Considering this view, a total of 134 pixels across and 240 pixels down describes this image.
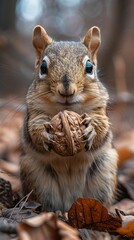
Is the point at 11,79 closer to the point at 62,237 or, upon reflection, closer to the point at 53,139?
the point at 53,139

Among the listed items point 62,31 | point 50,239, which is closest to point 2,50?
point 50,239

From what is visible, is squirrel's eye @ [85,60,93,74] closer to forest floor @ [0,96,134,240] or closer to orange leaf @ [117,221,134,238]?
forest floor @ [0,96,134,240]

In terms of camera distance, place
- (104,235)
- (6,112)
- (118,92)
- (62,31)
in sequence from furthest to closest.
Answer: (62,31) → (118,92) → (6,112) → (104,235)

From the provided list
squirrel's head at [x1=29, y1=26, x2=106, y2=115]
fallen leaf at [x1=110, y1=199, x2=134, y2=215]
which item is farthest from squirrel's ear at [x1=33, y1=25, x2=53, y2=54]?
fallen leaf at [x1=110, y1=199, x2=134, y2=215]

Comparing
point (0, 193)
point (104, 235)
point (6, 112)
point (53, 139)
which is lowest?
point (104, 235)

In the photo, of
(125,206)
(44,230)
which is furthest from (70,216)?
(125,206)

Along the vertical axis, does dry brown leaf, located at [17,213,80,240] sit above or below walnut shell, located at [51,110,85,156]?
below

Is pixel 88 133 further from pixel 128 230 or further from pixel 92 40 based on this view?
pixel 92 40

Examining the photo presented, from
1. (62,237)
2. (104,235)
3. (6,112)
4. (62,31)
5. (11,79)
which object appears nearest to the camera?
(62,237)
